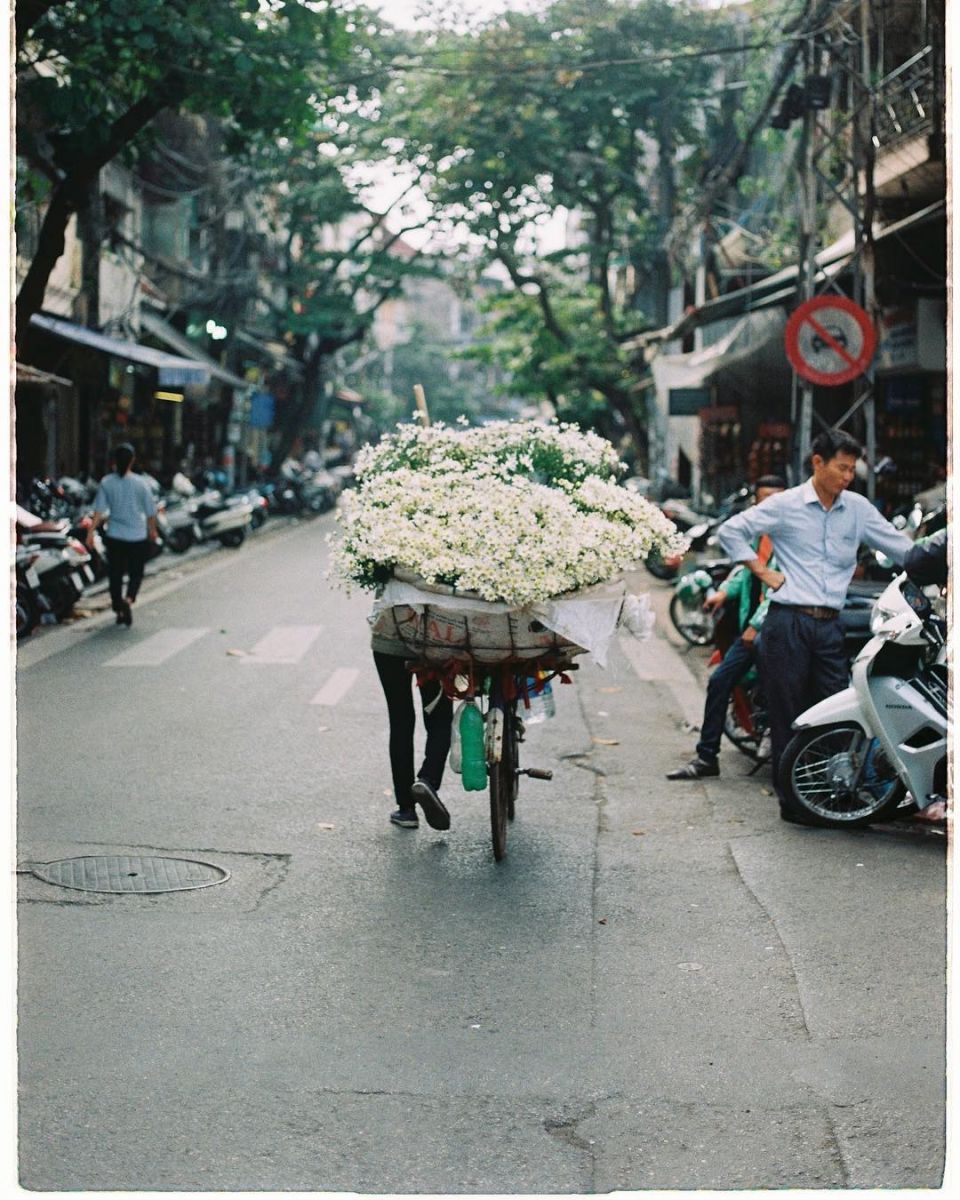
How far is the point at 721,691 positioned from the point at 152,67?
355 inches

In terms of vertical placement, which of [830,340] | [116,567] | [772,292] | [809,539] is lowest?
[116,567]

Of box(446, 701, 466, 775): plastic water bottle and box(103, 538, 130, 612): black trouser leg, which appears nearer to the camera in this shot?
box(446, 701, 466, 775): plastic water bottle

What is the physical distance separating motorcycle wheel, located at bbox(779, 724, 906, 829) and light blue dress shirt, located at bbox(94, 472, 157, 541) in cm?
878

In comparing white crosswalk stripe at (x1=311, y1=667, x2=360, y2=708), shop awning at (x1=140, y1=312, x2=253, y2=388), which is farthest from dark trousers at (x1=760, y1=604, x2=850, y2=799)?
shop awning at (x1=140, y1=312, x2=253, y2=388)

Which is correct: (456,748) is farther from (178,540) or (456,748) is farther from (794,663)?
(178,540)

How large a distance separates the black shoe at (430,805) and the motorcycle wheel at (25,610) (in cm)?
794

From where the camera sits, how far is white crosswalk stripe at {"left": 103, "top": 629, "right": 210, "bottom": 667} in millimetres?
13016

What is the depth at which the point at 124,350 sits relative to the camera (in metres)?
25.0

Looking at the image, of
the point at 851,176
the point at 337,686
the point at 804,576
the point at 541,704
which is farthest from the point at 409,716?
the point at 851,176

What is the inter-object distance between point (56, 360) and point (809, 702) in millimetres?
19323

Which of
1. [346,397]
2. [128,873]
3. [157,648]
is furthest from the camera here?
[346,397]

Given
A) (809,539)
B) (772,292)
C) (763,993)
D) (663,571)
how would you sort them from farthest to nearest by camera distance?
(772,292) → (663,571) → (809,539) → (763,993)

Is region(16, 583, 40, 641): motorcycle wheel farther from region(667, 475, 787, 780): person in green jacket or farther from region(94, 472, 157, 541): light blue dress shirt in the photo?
region(667, 475, 787, 780): person in green jacket

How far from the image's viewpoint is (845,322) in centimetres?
1351
